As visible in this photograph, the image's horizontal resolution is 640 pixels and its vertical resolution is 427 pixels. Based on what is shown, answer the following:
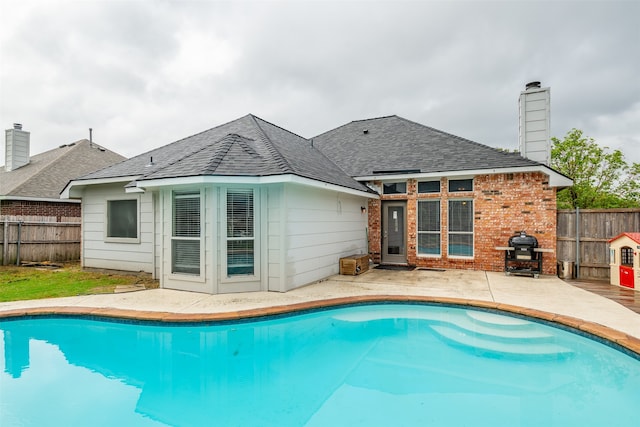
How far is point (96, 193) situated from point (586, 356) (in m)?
11.6

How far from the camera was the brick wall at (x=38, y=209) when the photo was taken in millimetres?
12414

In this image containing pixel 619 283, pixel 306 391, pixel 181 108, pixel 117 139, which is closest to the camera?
pixel 306 391

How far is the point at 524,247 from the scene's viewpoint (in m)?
8.54

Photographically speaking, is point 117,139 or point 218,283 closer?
point 218,283

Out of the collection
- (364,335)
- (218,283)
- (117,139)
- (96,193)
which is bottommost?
(364,335)

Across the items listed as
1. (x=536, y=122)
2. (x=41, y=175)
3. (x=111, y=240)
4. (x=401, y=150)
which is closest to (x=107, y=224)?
(x=111, y=240)

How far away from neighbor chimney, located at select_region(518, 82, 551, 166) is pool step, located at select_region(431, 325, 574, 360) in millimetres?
6434

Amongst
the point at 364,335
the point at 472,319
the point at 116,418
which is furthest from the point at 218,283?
the point at 472,319

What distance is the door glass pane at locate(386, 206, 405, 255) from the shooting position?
1089 centimetres

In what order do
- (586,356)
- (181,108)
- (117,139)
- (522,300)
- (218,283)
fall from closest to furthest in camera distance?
1. (586,356)
2. (522,300)
3. (218,283)
4. (181,108)
5. (117,139)

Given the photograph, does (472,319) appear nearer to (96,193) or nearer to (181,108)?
(96,193)

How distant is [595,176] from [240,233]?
20.0 metres

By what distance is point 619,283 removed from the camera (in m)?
7.61

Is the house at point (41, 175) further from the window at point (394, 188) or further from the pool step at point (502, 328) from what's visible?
the pool step at point (502, 328)
